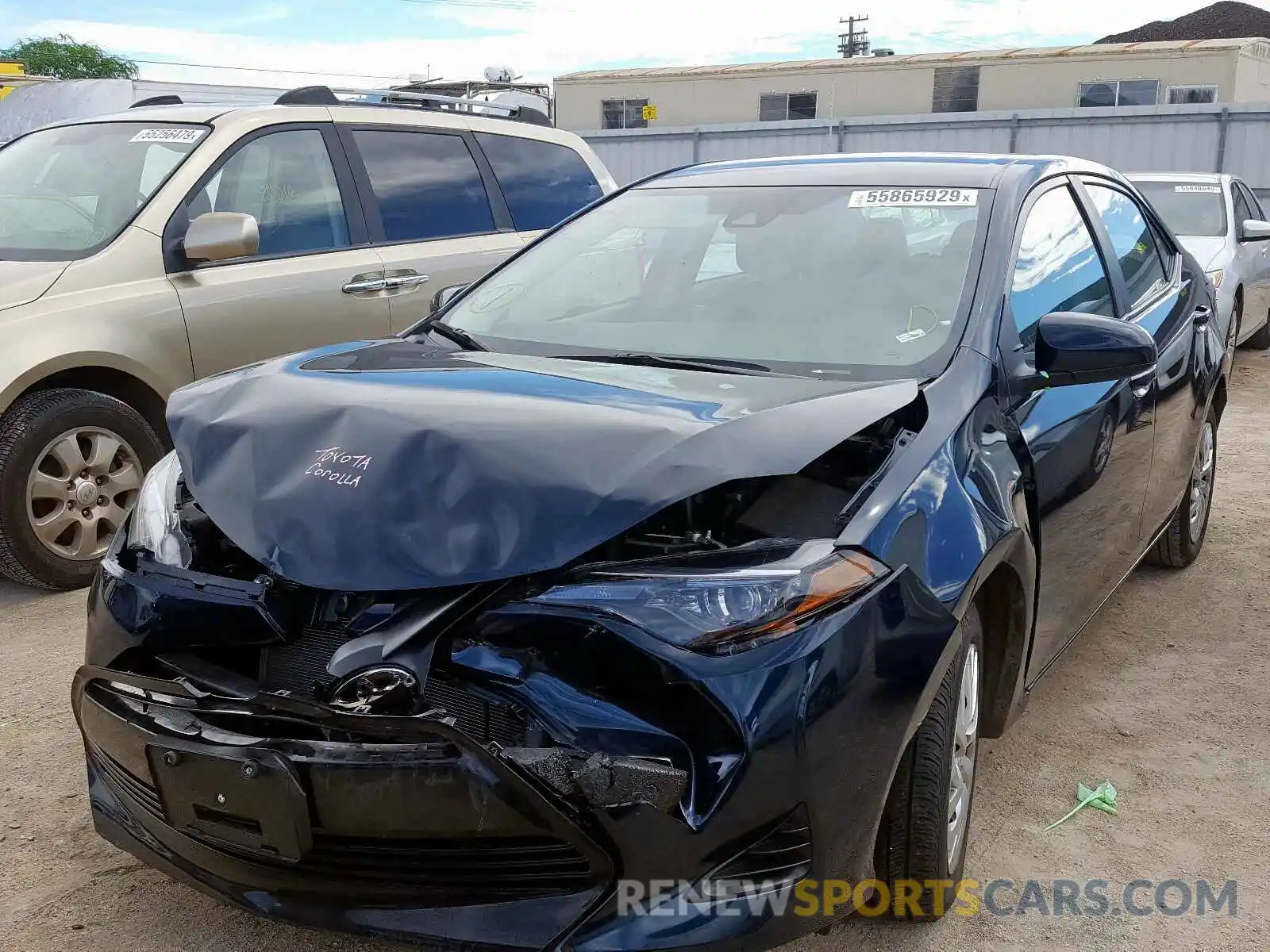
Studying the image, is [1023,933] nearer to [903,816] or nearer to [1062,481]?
[903,816]

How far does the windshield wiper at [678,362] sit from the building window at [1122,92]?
26.7 m

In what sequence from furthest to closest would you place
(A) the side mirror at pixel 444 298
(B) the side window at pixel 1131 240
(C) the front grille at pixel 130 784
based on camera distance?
(B) the side window at pixel 1131 240 → (A) the side mirror at pixel 444 298 → (C) the front grille at pixel 130 784

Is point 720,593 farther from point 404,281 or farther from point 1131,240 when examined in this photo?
point 404,281

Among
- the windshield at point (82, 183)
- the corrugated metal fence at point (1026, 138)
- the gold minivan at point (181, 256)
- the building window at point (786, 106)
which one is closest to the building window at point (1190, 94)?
the building window at point (786, 106)

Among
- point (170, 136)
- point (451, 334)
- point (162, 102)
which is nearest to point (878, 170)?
point (451, 334)

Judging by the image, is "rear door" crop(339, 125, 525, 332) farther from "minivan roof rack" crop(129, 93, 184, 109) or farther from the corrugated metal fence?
the corrugated metal fence

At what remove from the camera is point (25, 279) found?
4.48 metres

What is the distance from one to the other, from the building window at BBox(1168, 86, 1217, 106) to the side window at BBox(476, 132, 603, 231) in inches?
953

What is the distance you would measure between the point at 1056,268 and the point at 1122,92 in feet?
87.4

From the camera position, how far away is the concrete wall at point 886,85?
2652cm

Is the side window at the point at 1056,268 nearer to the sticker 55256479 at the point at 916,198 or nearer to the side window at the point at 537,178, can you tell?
the sticker 55256479 at the point at 916,198

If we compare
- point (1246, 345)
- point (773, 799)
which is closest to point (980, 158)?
point (773, 799)

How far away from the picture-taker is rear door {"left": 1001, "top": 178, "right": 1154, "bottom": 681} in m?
2.87

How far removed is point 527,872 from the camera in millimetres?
1950
